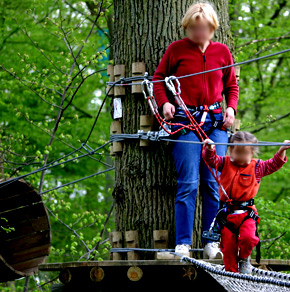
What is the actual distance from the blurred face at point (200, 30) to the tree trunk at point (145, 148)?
472 millimetres

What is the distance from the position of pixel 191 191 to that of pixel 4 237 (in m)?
2.77

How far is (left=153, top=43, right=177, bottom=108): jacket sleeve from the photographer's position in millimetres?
4363

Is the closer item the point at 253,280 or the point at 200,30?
the point at 253,280

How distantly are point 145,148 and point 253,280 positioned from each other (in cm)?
172

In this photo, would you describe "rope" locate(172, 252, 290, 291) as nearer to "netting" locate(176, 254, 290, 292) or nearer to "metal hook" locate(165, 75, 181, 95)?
"netting" locate(176, 254, 290, 292)

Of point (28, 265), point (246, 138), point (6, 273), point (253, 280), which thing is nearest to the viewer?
point (253, 280)

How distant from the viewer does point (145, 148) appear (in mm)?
4680

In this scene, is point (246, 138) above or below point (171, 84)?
below

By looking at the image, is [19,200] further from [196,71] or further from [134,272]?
[196,71]

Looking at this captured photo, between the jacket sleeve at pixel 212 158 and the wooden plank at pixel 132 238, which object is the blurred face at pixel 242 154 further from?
the wooden plank at pixel 132 238

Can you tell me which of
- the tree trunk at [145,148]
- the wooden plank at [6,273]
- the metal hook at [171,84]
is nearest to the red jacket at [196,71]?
the metal hook at [171,84]

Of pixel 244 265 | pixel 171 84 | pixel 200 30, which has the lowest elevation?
pixel 244 265

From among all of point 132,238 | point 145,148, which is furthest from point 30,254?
point 145,148

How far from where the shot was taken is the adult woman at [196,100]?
13.7 ft
